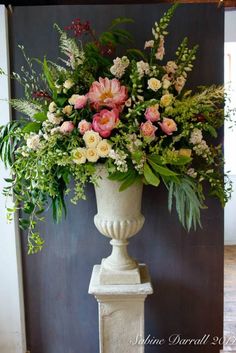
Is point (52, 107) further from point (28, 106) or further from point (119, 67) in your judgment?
point (119, 67)

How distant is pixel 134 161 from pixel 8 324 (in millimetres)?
1238

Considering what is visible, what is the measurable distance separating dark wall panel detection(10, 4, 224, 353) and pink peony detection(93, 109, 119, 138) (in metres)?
0.61

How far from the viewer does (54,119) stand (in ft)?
4.15

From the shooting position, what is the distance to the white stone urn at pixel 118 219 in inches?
54.7

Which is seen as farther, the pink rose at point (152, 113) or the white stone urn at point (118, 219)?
the white stone urn at point (118, 219)

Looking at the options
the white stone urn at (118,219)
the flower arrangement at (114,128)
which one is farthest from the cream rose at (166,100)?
the white stone urn at (118,219)

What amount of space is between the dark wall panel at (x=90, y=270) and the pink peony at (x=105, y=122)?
0.61 meters

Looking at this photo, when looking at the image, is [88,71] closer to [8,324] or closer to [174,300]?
[174,300]

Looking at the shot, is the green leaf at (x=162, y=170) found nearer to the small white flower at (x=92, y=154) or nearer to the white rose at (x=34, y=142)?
the small white flower at (x=92, y=154)

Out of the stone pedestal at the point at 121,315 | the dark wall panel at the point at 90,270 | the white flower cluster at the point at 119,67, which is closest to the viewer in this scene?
the white flower cluster at the point at 119,67

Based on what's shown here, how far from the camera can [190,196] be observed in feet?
4.15

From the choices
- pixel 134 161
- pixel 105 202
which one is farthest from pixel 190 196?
pixel 105 202

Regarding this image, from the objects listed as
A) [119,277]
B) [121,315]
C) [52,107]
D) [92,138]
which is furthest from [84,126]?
[121,315]

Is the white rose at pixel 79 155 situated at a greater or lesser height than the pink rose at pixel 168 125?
A: lesser
